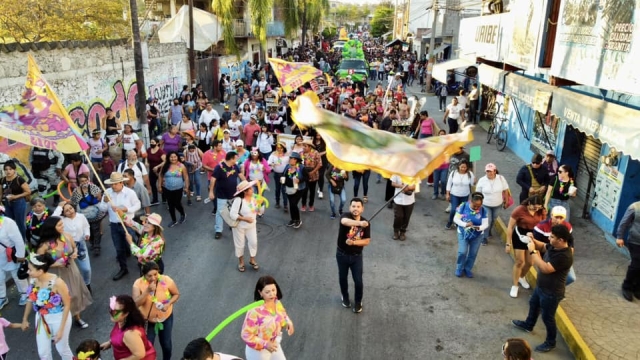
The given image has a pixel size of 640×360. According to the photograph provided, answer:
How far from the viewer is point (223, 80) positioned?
984 inches

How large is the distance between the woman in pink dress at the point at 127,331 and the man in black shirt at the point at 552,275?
4163 millimetres

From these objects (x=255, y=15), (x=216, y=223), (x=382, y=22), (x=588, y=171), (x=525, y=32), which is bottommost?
(x=216, y=223)

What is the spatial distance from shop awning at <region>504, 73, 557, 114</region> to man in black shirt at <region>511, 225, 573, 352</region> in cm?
430

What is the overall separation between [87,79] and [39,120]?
7.92 meters

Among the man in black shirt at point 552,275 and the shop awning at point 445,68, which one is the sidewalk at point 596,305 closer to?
the man in black shirt at point 552,275

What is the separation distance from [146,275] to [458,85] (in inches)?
1025

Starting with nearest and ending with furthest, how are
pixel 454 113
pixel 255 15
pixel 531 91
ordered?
1. pixel 531 91
2. pixel 454 113
3. pixel 255 15

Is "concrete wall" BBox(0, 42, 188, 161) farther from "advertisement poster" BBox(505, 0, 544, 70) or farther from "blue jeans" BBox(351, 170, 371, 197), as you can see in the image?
"advertisement poster" BBox(505, 0, 544, 70)

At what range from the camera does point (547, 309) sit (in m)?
5.64

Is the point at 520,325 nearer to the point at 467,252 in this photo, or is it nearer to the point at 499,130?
the point at 467,252

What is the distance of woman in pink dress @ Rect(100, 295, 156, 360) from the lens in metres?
4.23

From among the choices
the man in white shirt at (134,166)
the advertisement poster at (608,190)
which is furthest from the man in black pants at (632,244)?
the man in white shirt at (134,166)

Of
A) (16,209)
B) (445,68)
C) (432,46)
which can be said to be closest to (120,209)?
(16,209)

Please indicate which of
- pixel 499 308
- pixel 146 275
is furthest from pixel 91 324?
pixel 499 308
